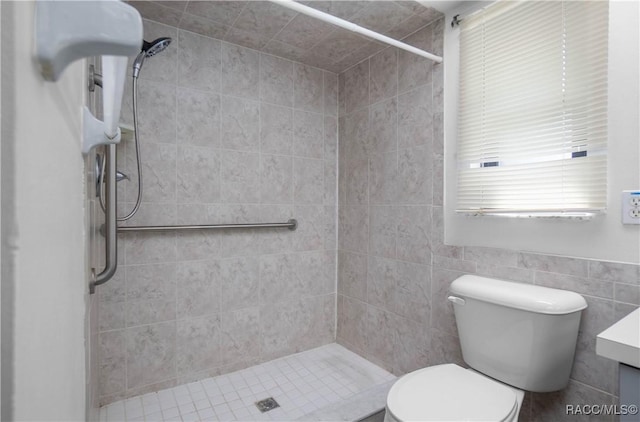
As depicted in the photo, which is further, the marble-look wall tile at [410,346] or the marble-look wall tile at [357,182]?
the marble-look wall tile at [357,182]

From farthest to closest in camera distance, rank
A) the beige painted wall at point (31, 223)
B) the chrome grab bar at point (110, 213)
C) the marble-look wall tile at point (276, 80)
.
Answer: the marble-look wall tile at point (276, 80) < the chrome grab bar at point (110, 213) < the beige painted wall at point (31, 223)

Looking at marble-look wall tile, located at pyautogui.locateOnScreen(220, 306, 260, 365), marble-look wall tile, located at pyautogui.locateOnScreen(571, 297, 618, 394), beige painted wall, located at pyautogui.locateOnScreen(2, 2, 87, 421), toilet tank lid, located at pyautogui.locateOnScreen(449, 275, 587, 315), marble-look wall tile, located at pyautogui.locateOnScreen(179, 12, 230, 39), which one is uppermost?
marble-look wall tile, located at pyautogui.locateOnScreen(179, 12, 230, 39)

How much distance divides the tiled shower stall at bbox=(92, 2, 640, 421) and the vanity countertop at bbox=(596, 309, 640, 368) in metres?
0.53

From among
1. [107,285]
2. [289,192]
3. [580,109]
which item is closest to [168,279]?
[107,285]

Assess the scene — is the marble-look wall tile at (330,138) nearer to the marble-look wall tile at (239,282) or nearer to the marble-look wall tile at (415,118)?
the marble-look wall tile at (415,118)

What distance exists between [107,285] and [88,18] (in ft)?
5.88

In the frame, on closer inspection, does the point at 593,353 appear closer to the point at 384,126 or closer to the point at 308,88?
the point at 384,126

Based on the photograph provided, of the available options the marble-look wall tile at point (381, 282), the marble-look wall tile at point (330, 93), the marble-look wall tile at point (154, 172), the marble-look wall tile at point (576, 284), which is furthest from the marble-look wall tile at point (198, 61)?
the marble-look wall tile at point (576, 284)

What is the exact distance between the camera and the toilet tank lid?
112 centimetres

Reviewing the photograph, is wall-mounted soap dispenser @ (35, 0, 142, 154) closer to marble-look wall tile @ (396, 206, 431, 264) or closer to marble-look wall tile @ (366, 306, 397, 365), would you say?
marble-look wall tile @ (396, 206, 431, 264)

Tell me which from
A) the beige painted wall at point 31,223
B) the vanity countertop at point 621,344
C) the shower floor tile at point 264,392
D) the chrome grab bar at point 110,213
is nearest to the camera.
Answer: the beige painted wall at point 31,223

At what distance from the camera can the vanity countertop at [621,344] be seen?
693 millimetres

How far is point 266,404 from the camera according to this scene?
1699mm

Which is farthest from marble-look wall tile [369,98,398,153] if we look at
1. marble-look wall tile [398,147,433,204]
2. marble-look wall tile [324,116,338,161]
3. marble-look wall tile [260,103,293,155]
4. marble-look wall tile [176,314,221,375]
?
marble-look wall tile [176,314,221,375]
